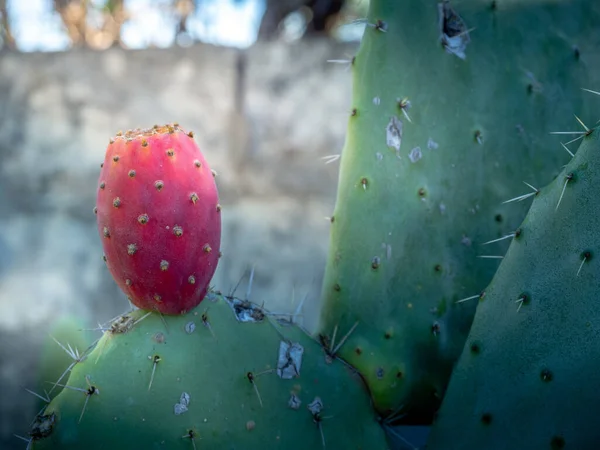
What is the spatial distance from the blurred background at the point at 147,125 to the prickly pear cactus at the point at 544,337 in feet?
4.61

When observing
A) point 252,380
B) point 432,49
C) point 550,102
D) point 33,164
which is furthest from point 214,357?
point 33,164

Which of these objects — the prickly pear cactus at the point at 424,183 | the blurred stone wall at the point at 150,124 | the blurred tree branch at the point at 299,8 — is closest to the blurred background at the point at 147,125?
the blurred stone wall at the point at 150,124

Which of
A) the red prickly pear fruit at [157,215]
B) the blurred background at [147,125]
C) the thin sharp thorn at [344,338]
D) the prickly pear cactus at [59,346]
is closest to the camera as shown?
the red prickly pear fruit at [157,215]

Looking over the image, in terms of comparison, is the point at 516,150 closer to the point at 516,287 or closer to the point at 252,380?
the point at 516,287

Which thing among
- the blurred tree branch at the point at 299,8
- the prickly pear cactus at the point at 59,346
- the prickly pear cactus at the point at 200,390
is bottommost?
the prickly pear cactus at the point at 59,346

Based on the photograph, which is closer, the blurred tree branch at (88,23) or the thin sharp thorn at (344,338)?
the thin sharp thorn at (344,338)

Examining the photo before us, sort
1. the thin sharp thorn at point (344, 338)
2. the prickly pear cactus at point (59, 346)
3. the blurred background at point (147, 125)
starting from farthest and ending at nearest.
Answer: the blurred background at point (147, 125) < the prickly pear cactus at point (59, 346) < the thin sharp thorn at point (344, 338)

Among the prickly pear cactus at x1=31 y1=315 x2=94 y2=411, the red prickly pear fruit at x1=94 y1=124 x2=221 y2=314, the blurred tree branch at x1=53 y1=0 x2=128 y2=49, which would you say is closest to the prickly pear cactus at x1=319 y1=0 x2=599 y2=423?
the red prickly pear fruit at x1=94 y1=124 x2=221 y2=314

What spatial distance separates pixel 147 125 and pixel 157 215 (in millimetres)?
1678

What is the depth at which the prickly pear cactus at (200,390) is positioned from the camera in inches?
32.1

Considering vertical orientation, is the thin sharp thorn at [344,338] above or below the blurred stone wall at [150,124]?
above

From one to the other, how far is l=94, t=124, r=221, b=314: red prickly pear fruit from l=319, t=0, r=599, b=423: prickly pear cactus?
0.32 meters

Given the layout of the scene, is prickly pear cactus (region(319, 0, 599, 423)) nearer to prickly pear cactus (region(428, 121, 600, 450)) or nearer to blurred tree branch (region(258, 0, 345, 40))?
prickly pear cactus (region(428, 121, 600, 450))

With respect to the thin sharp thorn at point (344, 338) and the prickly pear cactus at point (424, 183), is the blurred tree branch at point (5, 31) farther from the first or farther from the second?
the thin sharp thorn at point (344, 338)
